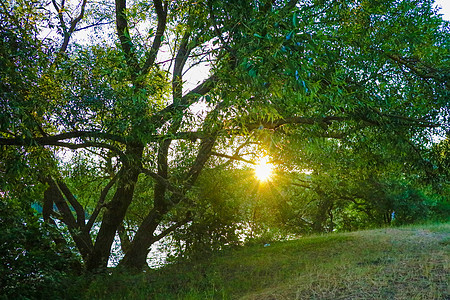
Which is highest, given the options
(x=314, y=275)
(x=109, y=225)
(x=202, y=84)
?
(x=202, y=84)

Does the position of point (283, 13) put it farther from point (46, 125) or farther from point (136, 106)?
point (46, 125)

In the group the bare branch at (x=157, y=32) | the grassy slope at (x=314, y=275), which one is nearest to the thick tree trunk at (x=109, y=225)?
the grassy slope at (x=314, y=275)

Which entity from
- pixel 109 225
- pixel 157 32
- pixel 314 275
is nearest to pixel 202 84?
pixel 157 32

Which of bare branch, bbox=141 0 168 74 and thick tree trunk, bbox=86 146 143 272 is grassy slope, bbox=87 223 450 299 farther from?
bare branch, bbox=141 0 168 74

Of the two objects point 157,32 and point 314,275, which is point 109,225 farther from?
point 314,275

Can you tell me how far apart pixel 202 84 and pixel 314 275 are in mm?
4669

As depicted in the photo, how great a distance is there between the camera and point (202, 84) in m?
7.82

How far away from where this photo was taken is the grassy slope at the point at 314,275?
6480 mm

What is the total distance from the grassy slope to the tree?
2128 mm

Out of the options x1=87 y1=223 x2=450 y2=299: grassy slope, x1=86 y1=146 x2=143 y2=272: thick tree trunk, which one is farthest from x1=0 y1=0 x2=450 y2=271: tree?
x1=87 y1=223 x2=450 y2=299: grassy slope

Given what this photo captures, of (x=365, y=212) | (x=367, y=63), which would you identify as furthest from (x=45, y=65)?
(x=365, y=212)

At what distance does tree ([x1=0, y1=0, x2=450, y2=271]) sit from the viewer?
16.4ft

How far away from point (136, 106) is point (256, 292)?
4.32 meters

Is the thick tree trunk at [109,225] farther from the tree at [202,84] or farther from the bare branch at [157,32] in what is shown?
the bare branch at [157,32]
